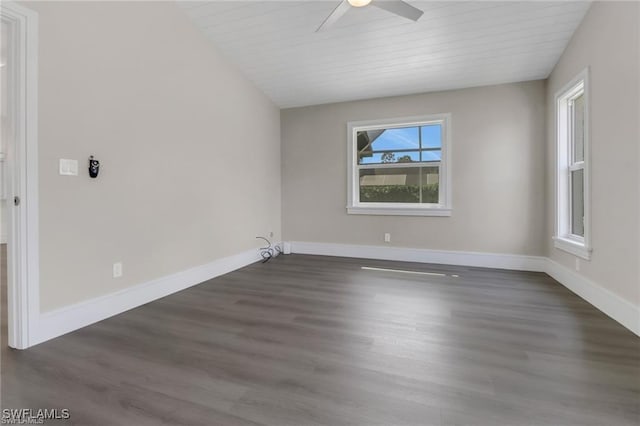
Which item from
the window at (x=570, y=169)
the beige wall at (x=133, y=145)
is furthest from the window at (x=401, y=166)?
the beige wall at (x=133, y=145)

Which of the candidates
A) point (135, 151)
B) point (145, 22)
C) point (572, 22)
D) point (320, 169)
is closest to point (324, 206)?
point (320, 169)

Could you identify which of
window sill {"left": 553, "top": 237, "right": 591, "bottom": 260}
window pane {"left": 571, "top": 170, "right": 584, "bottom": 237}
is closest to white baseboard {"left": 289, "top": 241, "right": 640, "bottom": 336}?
window sill {"left": 553, "top": 237, "right": 591, "bottom": 260}

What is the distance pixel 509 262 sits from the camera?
401 centimetres

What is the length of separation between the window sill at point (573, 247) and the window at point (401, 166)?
1.27 metres

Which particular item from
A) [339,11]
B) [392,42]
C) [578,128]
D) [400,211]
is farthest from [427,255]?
[339,11]

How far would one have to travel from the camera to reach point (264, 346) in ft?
6.35

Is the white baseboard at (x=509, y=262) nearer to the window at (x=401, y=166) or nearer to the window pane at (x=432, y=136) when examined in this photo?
the window at (x=401, y=166)

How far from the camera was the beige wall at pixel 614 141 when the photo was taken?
215 cm

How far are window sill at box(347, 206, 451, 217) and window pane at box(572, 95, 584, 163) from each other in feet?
4.96

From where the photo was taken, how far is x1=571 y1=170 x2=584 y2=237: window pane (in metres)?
3.15

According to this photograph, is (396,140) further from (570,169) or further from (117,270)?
(117,270)

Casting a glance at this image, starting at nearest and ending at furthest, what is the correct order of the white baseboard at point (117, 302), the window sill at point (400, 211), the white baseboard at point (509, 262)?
the white baseboard at point (117, 302) → the white baseboard at point (509, 262) → the window sill at point (400, 211)

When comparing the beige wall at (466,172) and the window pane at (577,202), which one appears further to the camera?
the beige wall at (466,172)

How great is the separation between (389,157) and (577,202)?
2.32 m
